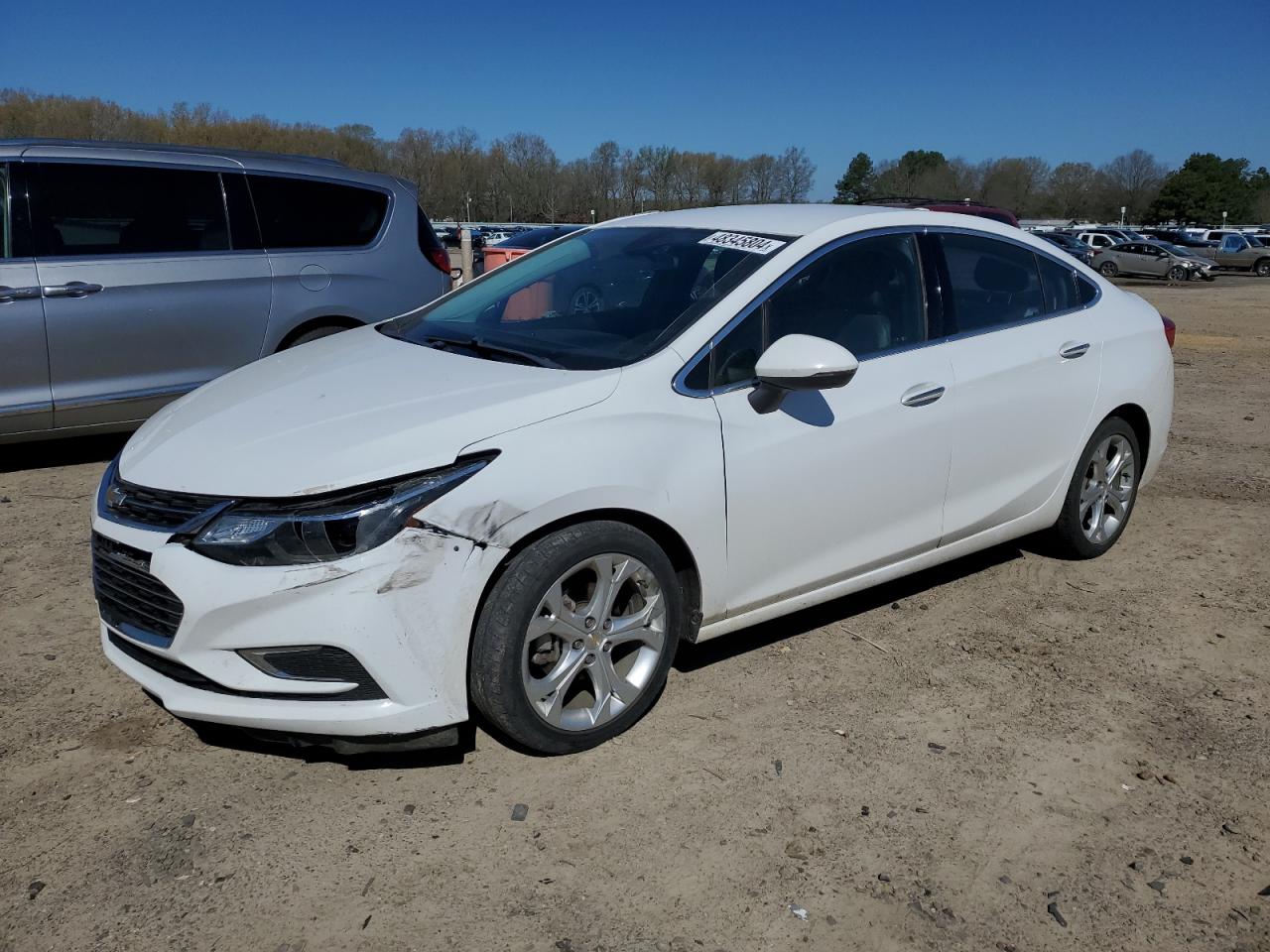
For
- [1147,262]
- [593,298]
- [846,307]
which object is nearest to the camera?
[846,307]

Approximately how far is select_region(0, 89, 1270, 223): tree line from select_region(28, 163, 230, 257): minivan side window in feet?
338

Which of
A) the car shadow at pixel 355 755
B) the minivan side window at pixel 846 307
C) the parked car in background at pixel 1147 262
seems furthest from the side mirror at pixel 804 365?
the parked car in background at pixel 1147 262

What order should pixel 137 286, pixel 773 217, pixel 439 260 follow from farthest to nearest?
pixel 439 260 < pixel 137 286 < pixel 773 217

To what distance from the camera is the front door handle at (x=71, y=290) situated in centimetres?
585

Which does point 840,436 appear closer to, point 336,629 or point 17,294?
point 336,629

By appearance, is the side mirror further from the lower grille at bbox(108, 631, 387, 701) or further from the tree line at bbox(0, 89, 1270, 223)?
the tree line at bbox(0, 89, 1270, 223)

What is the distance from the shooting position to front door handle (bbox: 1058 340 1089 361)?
175 inches

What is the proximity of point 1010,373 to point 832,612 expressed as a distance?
1205 millimetres

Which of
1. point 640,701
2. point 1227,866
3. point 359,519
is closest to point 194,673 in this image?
point 359,519

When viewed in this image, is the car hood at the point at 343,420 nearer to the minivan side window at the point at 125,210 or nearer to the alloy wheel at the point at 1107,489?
the alloy wheel at the point at 1107,489

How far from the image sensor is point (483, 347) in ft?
12.1

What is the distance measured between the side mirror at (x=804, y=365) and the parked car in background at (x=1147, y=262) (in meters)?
35.1

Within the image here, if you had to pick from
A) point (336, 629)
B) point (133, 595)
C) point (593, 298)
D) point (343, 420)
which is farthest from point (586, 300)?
point (133, 595)

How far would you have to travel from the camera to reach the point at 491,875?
8.80 ft
